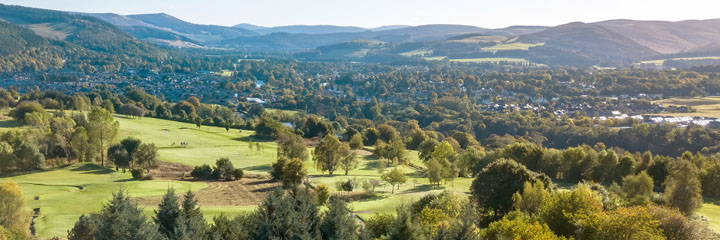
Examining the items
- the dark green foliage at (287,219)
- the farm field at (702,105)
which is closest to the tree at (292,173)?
the dark green foliage at (287,219)

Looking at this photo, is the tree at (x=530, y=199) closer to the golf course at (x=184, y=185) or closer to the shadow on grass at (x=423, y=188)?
the golf course at (x=184, y=185)

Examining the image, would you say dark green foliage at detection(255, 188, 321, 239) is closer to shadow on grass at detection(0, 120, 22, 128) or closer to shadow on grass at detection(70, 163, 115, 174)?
shadow on grass at detection(70, 163, 115, 174)

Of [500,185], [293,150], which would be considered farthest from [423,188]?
[293,150]

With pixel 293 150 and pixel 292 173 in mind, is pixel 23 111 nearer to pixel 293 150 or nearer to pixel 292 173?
pixel 293 150

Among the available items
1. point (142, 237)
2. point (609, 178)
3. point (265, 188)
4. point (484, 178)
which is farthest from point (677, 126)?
point (142, 237)

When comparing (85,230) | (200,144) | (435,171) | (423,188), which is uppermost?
(85,230)
